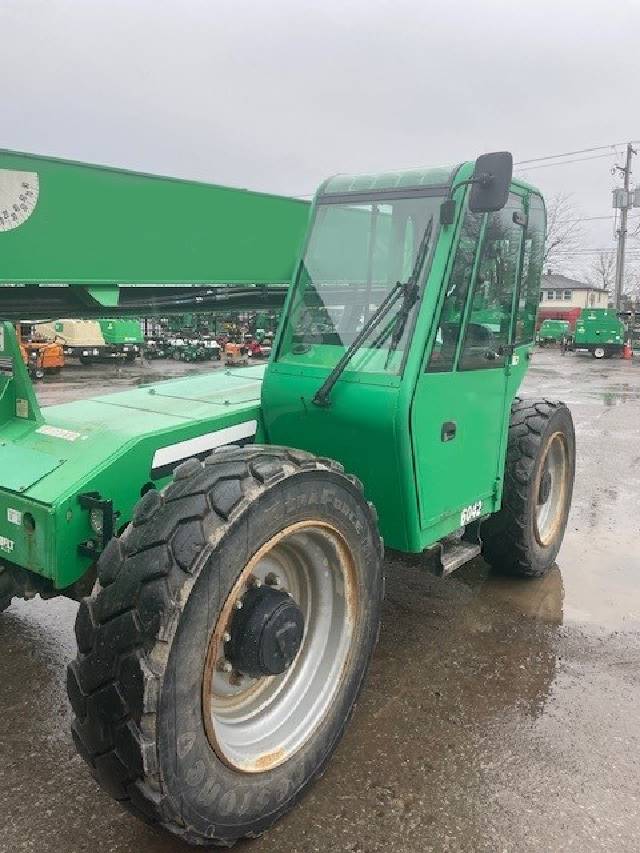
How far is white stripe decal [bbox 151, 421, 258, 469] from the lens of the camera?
3.23m

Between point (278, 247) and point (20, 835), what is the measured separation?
2.53 m

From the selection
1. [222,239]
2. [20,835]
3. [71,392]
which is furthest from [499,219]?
[71,392]

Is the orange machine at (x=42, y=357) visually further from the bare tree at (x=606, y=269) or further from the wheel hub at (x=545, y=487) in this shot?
the bare tree at (x=606, y=269)

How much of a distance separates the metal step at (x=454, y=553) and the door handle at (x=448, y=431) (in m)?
0.68

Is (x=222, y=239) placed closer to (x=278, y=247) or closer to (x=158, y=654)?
(x=278, y=247)

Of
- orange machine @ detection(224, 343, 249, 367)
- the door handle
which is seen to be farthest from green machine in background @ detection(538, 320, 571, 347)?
the door handle

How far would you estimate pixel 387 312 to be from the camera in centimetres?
333

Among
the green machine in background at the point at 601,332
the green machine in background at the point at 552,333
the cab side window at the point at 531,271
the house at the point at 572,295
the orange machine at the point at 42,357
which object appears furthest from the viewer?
the house at the point at 572,295

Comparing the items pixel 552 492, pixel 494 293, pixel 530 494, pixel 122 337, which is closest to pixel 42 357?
pixel 122 337

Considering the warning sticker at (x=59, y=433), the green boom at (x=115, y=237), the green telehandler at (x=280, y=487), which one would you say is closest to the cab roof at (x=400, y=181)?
the green telehandler at (x=280, y=487)

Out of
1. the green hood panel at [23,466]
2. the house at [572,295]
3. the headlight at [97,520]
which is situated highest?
the house at [572,295]

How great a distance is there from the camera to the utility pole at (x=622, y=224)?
1527 inches

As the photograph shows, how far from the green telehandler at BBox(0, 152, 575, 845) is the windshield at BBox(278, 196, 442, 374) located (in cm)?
1

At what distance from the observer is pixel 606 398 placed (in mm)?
15570
